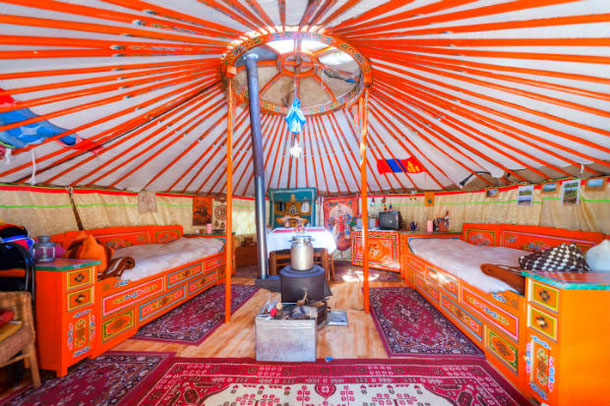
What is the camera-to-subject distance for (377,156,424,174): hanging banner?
5148 mm

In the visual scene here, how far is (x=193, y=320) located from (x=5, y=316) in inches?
69.4

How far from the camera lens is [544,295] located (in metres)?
1.79

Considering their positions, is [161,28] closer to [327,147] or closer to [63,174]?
[63,174]

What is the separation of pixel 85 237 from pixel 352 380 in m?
3.00

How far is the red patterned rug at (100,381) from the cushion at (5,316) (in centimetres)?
60

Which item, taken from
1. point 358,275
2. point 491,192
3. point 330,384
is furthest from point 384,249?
point 330,384

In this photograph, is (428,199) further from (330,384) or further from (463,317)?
(330,384)

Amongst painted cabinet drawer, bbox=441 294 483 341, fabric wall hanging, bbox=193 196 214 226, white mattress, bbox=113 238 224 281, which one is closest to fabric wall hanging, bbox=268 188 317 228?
fabric wall hanging, bbox=193 196 214 226

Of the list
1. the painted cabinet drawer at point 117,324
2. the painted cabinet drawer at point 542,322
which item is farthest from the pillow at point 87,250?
the painted cabinet drawer at point 542,322

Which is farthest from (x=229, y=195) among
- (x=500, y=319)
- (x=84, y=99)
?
(x=500, y=319)

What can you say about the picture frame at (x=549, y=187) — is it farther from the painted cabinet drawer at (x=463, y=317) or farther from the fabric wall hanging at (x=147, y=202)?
the fabric wall hanging at (x=147, y=202)

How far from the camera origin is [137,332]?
296 cm

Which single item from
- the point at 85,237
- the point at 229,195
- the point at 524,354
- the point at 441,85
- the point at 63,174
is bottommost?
the point at 524,354

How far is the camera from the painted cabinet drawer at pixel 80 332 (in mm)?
2197
